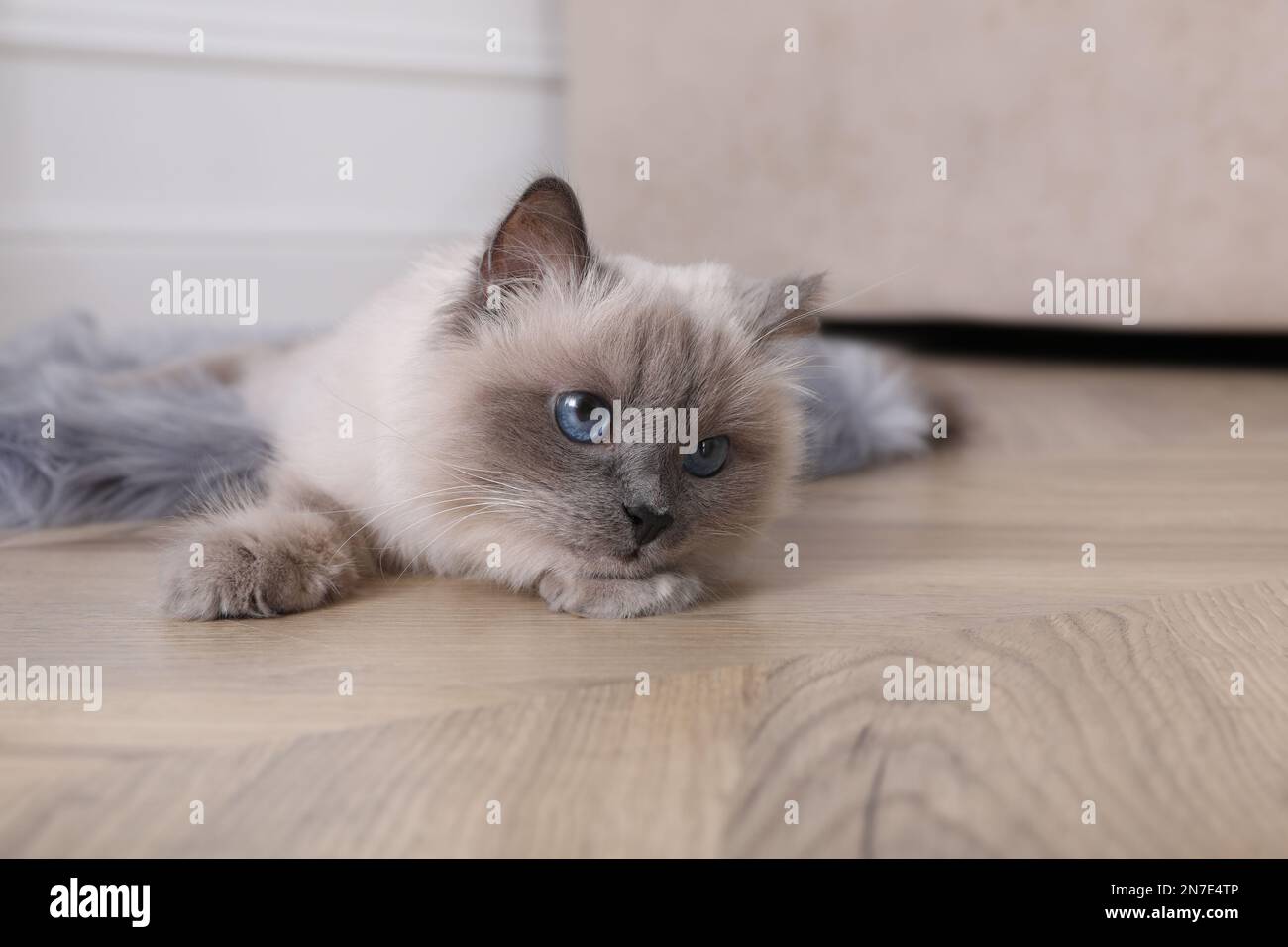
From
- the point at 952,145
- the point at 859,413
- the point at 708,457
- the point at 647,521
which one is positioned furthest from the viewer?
the point at 952,145

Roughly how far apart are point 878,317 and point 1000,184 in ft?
1.94

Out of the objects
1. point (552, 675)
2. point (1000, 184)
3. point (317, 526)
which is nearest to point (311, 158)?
point (1000, 184)

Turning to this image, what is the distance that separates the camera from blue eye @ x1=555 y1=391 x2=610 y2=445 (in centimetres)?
140

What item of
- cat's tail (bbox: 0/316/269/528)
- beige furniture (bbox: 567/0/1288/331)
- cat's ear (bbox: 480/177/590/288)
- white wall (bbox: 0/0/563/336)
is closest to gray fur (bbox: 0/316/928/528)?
cat's tail (bbox: 0/316/269/528)

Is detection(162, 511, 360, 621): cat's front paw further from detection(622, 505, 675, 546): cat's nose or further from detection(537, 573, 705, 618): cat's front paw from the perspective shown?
detection(622, 505, 675, 546): cat's nose

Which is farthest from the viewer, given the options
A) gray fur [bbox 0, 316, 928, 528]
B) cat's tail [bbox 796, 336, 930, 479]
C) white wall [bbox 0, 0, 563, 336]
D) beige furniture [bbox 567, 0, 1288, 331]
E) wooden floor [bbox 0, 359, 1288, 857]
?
white wall [bbox 0, 0, 563, 336]

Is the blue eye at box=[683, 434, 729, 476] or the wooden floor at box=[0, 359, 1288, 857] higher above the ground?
the blue eye at box=[683, 434, 729, 476]

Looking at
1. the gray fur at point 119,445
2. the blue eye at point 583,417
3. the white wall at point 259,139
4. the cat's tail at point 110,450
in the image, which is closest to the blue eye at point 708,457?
the blue eye at point 583,417

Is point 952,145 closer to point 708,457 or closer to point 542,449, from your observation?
point 708,457

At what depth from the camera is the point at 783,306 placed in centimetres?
161

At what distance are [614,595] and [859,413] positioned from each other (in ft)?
3.83

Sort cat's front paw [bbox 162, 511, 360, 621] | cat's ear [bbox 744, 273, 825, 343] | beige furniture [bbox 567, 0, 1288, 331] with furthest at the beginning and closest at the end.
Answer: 1. beige furniture [bbox 567, 0, 1288, 331]
2. cat's ear [bbox 744, 273, 825, 343]
3. cat's front paw [bbox 162, 511, 360, 621]

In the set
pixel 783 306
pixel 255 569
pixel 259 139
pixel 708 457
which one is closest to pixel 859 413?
pixel 783 306
